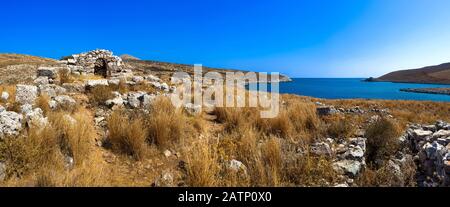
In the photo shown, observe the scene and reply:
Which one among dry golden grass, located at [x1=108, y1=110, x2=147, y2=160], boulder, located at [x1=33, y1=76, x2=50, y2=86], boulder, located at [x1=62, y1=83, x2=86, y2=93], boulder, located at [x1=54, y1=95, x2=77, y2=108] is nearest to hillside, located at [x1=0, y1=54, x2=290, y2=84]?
boulder, located at [x1=33, y1=76, x2=50, y2=86]

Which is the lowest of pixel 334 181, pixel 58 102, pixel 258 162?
pixel 334 181

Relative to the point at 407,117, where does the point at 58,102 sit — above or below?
above

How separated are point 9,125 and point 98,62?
15344 mm

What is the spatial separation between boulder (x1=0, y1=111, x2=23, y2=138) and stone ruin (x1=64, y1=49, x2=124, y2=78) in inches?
530

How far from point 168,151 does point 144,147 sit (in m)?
0.41

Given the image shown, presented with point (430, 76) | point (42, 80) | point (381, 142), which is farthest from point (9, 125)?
point (430, 76)

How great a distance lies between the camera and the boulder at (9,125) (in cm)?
389

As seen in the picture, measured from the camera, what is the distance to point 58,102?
22.0 feet

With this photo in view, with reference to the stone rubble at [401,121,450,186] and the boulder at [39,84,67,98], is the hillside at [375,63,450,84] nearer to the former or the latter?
the stone rubble at [401,121,450,186]

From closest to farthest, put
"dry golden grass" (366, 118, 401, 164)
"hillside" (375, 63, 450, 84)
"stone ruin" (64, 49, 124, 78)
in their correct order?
"dry golden grass" (366, 118, 401, 164)
"stone ruin" (64, 49, 124, 78)
"hillside" (375, 63, 450, 84)

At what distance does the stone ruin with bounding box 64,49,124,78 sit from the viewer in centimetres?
1735
